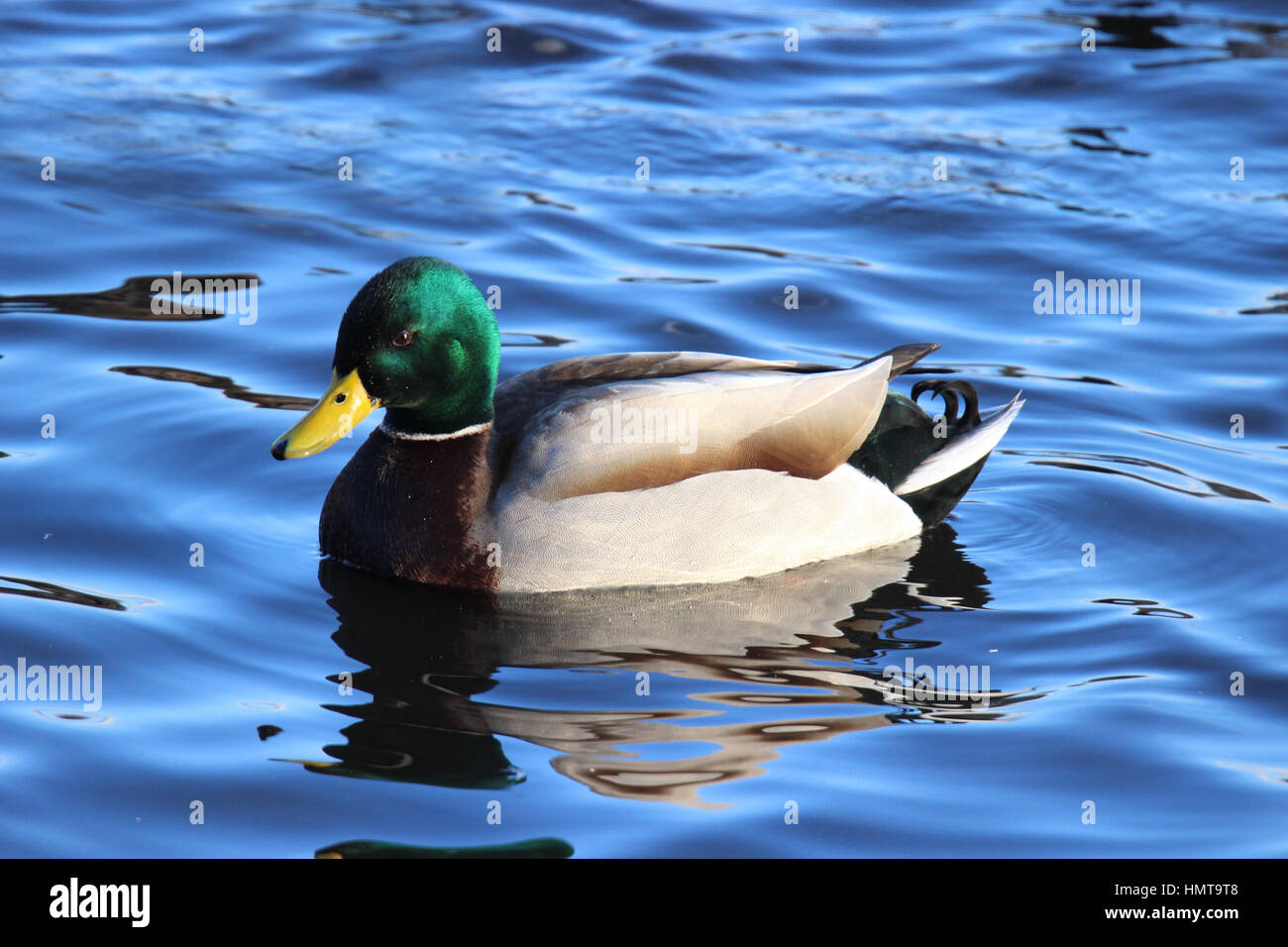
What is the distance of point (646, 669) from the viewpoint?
5551 millimetres

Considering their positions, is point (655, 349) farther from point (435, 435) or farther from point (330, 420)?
point (330, 420)

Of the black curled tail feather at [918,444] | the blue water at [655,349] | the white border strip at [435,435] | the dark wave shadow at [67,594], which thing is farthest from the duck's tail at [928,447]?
the dark wave shadow at [67,594]

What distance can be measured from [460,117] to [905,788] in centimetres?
774

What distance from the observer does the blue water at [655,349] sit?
4.83 meters

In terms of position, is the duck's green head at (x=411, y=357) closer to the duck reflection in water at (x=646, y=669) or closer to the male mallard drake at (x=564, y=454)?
the male mallard drake at (x=564, y=454)

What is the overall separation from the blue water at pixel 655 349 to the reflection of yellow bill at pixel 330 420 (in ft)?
1.76

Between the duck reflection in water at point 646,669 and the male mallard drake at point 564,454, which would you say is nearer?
the duck reflection in water at point 646,669

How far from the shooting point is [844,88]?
12492 millimetres

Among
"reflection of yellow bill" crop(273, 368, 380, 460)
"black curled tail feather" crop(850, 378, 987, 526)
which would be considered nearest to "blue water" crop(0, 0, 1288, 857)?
"black curled tail feather" crop(850, 378, 987, 526)

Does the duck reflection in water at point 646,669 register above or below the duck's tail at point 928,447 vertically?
below

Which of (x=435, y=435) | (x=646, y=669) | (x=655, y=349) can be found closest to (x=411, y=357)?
(x=435, y=435)

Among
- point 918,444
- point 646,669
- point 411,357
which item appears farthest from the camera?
point 918,444

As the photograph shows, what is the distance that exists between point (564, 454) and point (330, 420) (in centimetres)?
82

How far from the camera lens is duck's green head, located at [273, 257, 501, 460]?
19.5 feet
